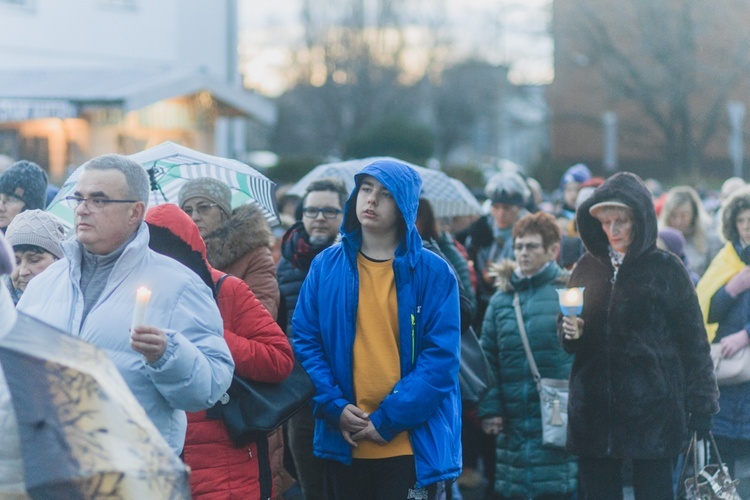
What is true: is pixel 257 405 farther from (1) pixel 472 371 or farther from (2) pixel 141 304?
(1) pixel 472 371

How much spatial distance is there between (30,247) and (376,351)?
1.67m

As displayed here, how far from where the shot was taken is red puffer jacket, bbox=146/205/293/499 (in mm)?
4492

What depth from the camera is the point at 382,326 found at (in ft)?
15.5

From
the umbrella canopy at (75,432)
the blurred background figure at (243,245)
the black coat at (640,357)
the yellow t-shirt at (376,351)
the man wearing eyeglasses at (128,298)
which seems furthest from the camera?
the black coat at (640,357)

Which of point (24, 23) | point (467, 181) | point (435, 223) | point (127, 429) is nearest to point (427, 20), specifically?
point (467, 181)

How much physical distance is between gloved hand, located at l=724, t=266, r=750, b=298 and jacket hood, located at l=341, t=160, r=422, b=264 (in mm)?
2960

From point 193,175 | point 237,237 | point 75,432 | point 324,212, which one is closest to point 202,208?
point 237,237

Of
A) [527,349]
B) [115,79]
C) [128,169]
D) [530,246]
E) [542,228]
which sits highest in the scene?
[115,79]

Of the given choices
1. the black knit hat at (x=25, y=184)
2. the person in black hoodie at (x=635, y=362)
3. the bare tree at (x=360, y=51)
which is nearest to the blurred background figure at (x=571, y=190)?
the person in black hoodie at (x=635, y=362)

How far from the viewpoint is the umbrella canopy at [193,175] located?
19.8ft

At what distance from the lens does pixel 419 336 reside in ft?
15.5

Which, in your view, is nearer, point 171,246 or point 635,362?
point 171,246

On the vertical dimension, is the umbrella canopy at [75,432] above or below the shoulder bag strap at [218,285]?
A: below

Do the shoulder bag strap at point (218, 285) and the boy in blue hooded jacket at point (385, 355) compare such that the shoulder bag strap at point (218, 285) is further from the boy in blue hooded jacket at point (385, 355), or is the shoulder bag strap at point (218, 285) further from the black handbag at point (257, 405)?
the boy in blue hooded jacket at point (385, 355)
